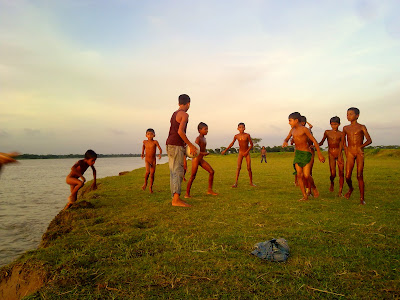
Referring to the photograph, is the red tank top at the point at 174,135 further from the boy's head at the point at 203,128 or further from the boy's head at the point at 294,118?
the boy's head at the point at 294,118

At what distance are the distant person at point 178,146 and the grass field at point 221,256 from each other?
92 cm

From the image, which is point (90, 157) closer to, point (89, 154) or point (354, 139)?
point (89, 154)

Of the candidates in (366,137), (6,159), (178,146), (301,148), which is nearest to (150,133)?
(178,146)

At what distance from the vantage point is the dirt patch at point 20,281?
10.4 feet

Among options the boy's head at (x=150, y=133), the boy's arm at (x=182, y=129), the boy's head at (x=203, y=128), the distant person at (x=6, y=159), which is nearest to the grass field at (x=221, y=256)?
the distant person at (x=6, y=159)

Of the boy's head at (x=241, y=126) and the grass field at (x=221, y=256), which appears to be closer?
the grass field at (x=221, y=256)

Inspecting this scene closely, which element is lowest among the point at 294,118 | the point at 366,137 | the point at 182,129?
the point at 366,137

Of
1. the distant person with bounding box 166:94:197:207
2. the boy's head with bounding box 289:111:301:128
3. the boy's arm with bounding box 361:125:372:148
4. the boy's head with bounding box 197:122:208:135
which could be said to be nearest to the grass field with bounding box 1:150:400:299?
the distant person with bounding box 166:94:197:207

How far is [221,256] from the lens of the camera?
11.5ft

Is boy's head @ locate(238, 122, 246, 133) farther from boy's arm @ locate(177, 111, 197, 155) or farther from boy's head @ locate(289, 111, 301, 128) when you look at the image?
boy's arm @ locate(177, 111, 197, 155)

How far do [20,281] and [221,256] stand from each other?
257 centimetres

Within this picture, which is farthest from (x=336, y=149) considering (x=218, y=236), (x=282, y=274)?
(x=282, y=274)

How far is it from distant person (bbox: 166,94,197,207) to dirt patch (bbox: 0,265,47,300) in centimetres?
392

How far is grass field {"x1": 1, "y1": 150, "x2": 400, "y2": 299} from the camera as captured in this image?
2684 millimetres
